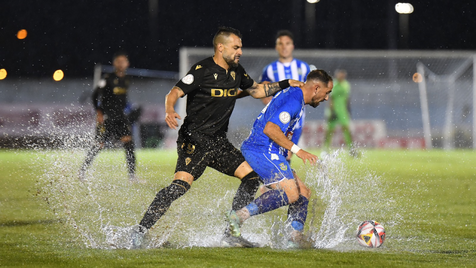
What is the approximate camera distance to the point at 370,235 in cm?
514

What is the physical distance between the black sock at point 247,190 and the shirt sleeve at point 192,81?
36.1 inches

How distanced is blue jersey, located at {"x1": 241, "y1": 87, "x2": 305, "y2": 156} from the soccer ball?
37.3 inches

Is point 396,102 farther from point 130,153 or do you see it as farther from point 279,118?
point 279,118

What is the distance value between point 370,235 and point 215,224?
1.65 m

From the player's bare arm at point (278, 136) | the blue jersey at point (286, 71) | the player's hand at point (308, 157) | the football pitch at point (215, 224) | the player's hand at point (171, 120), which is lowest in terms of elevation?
the football pitch at point (215, 224)

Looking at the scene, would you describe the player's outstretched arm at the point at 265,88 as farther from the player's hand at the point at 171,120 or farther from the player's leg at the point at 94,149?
the player's leg at the point at 94,149

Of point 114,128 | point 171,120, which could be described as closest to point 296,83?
point 171,120

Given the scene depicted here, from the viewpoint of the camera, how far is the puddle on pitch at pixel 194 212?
5273 millimetres

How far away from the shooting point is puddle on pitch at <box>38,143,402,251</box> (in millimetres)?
5273

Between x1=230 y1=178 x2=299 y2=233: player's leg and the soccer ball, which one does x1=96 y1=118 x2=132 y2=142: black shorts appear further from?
the soccer ball

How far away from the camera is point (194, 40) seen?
155 feet

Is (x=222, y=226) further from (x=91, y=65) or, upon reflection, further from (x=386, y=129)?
(x=91, y=65)

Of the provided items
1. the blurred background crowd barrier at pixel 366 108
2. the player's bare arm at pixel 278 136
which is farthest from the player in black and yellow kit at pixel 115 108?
the blurred background crowd barrier at pixel 366 108

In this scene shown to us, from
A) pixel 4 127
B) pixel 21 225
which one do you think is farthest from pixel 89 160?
pixel 4 127
